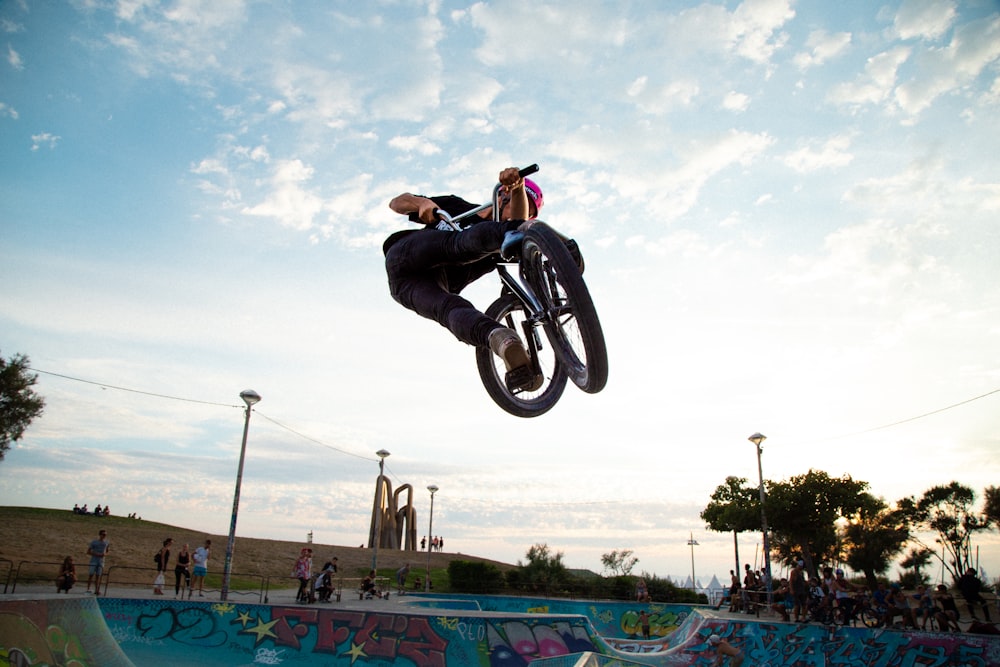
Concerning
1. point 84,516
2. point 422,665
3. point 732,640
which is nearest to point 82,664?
point 422,665

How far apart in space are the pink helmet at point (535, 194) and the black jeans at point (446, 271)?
66cm

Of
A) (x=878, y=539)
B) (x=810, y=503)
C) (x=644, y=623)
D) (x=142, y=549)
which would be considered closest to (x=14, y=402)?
(x=142, y=549)

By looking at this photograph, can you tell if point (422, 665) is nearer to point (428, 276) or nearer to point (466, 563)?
point (428, 276)

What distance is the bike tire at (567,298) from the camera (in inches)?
182

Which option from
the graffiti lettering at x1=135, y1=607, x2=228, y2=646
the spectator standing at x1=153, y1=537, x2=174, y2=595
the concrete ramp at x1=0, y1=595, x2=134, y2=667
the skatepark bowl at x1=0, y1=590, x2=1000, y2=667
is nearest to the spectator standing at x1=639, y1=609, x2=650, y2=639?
the skatepark bowl at x1=0, y1=590, x2=1000, y2=667

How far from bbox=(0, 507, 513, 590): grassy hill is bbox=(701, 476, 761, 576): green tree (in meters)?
20.0

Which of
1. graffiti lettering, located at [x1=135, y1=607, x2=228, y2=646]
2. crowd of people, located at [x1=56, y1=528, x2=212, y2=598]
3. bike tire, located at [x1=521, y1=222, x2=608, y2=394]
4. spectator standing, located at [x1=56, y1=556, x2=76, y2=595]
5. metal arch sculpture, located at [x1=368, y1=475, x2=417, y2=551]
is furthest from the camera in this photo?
metal arch sculpture, located at [x1=368, y1=475, x2=417, y2=551]

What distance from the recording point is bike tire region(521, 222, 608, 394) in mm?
4633

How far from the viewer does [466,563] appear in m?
35.8

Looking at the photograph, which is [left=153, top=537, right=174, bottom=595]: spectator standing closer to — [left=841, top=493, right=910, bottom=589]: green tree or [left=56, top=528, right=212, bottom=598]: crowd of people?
[left=56, top=528, right=212, bottom=598]: crowd of people

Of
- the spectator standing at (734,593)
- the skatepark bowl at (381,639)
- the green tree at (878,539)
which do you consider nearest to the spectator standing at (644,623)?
the spectator standing at (734,593)

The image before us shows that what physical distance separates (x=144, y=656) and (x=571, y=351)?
1185cm

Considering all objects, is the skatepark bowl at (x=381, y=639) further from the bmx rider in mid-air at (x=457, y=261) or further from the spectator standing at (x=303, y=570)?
the bmx rider in mid-air at (x=457, y=261)

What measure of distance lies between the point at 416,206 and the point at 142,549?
116ft
